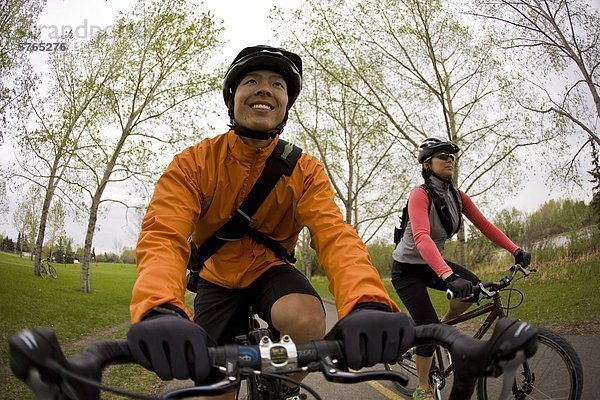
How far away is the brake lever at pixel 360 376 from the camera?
1.11m

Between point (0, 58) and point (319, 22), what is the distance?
11.0 meters

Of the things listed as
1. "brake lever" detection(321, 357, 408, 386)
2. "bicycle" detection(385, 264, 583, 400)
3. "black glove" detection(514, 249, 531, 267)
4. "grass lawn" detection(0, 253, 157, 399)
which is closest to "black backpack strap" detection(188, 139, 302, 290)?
"brake lever" detection(321, 357, 408, 386)

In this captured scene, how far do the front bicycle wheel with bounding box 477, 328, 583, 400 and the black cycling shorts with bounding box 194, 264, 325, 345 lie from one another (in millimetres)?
1907

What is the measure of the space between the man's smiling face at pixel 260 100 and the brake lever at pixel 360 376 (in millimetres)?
1474

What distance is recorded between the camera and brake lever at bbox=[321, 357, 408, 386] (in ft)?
3.64

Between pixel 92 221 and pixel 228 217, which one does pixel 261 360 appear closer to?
pixel 228 217

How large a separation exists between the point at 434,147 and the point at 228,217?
113 inches

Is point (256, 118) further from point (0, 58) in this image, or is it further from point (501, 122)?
point (501, 122)

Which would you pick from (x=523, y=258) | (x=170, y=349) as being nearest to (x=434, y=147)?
(x=523, y=258)

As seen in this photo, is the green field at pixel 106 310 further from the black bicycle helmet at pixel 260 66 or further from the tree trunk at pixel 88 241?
the black bicycle helmet at pixel 260 66

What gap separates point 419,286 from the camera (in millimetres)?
4312

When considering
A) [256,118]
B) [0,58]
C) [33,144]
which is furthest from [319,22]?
[256,118]

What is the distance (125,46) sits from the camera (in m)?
16.2

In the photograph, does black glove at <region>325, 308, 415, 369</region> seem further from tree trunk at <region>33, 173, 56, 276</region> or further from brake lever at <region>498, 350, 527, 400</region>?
tree trunk at <region>33, 173, 56, 276</region>
